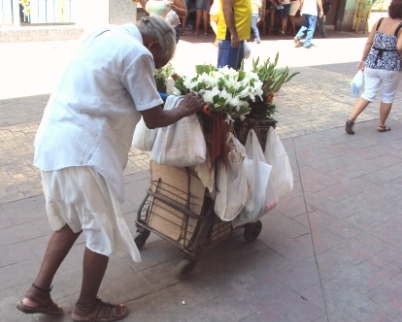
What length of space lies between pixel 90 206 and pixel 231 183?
908 millimetres

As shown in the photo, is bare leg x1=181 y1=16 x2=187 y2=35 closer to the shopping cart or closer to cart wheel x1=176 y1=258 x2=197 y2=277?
the shopping cart

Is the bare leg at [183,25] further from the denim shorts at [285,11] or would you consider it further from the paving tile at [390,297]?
the paving tile at [390,297]

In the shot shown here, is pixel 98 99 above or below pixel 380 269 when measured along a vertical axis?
above

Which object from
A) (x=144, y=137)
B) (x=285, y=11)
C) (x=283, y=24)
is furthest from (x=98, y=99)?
(x=285, y=11)

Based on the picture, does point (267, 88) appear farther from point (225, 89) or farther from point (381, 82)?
point (381, 82)

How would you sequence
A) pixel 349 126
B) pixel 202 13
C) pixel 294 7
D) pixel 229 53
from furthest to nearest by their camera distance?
pixel 294 7 → pixel 202 13 → pixel 229 53 → pixel 349 126

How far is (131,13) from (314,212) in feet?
27.0

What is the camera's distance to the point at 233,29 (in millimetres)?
6074

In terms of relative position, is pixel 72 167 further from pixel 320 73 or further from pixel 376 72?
pixel 320 73

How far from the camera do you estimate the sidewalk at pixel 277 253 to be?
9.56 feet

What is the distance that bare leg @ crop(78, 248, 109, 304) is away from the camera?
2.54 meters

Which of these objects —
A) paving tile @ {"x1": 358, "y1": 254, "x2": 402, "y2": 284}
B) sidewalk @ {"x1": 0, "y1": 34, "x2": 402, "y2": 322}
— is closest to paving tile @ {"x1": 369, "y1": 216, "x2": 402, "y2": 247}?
sidewalk @ {"x1": 0, "y1": 34, "x2": 402, "y2": 322}

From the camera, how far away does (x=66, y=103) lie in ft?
7.63

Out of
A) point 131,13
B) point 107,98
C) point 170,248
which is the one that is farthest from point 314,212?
point 131,13
